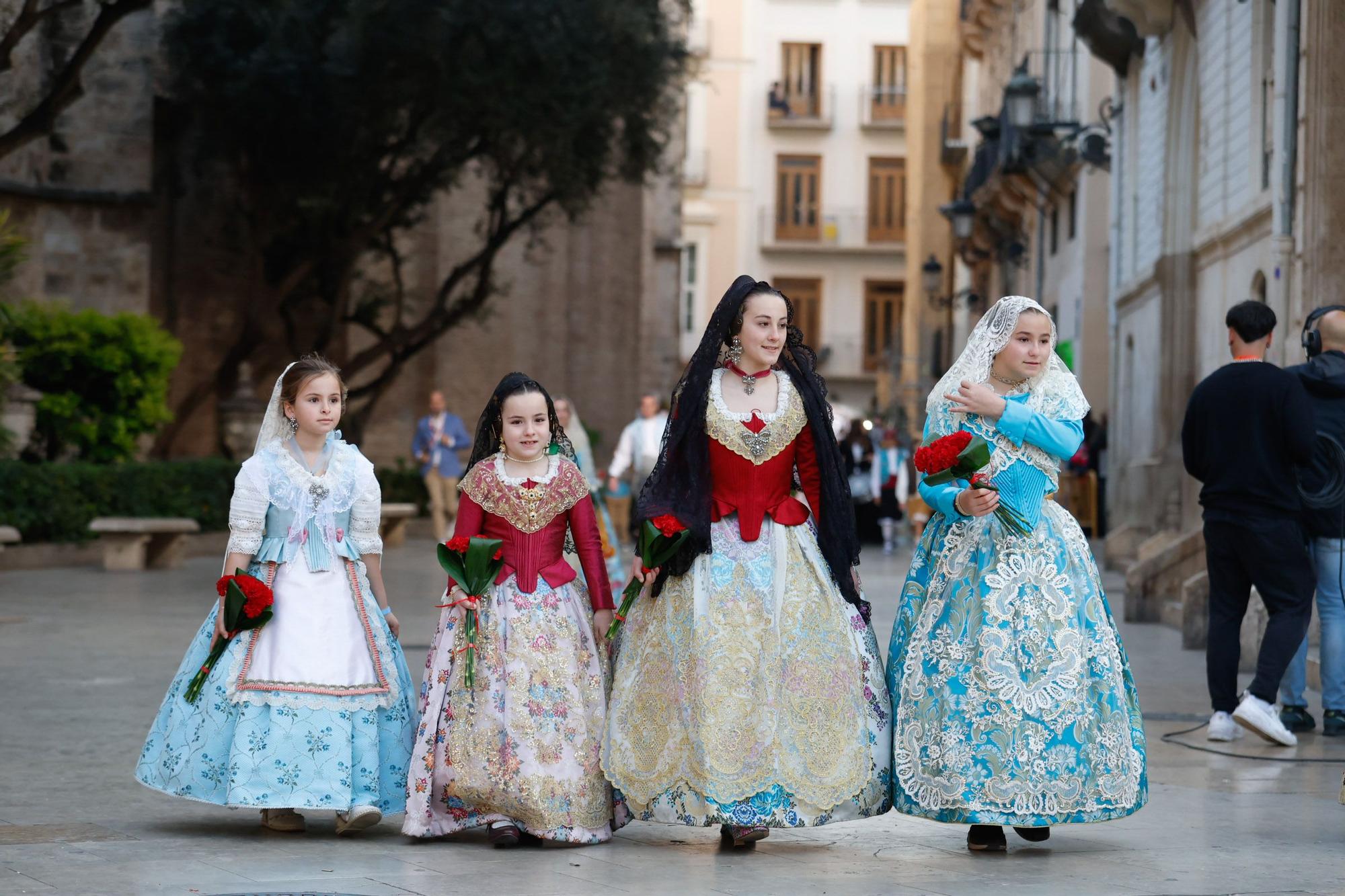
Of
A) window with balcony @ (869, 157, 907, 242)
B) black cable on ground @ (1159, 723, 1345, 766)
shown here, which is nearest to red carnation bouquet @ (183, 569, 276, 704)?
black cable on ground @ (1159, 723, 1345, 766)

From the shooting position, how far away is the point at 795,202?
6300 centimetres

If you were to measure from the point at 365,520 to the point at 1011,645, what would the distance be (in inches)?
88.6

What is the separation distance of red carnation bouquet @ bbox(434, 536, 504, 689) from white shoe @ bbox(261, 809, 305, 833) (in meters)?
0.79

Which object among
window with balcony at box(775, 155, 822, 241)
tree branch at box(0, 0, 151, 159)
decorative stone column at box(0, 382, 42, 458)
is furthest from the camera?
window with balcony at box(775, 155, 822, 241)

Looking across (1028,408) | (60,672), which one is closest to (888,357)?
(60,672)

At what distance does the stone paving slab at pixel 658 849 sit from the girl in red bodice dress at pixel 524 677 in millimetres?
135

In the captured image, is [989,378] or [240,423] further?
[240,423]

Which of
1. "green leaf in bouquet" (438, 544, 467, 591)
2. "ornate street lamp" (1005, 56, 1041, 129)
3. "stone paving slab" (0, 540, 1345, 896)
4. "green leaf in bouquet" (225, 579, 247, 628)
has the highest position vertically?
"ornate street lamp" (1005, 56, 1041, 129)

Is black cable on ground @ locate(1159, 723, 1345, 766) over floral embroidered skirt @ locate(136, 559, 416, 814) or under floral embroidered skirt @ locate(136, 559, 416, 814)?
under

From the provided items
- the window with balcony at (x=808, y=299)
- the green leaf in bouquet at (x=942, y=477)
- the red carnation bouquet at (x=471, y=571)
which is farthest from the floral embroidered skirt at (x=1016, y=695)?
the window with balcony at (x=808, y=299)

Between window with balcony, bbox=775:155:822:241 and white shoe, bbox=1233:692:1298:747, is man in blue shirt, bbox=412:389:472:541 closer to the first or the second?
white shoe, bbox=1233:692:1298:747

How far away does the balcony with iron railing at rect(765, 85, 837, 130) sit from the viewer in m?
63.1

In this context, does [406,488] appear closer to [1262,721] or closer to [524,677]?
[1262,721]

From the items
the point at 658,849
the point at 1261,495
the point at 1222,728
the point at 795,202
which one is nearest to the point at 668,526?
the point at 658,849
